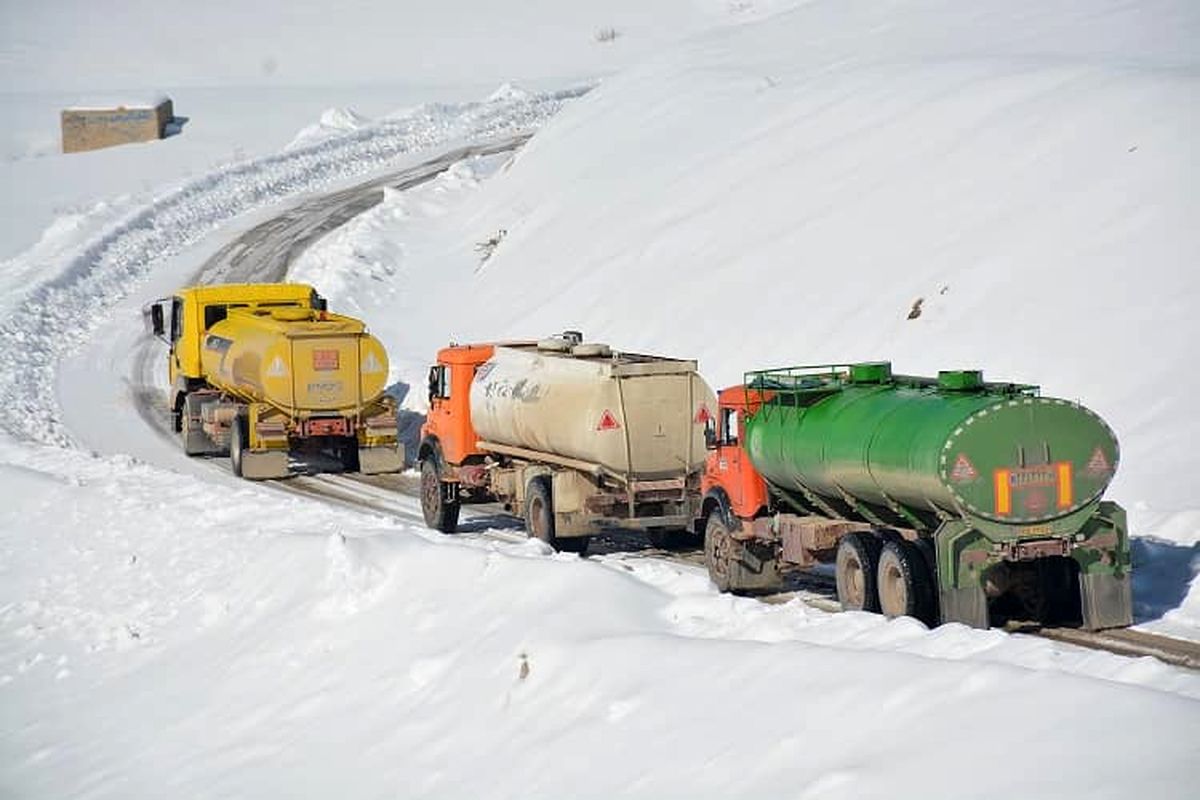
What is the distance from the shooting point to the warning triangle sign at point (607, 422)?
73.7 ft

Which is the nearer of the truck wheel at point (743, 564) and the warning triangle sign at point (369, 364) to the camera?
the truck wheel at point (743, 564)

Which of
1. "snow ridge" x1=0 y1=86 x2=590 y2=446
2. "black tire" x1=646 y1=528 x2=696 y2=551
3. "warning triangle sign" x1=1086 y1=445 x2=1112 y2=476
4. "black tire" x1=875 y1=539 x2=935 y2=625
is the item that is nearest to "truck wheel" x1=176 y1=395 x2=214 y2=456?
"snow ridge" x1=0 y1=86 x2=590 y2=446

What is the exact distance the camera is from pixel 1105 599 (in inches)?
696

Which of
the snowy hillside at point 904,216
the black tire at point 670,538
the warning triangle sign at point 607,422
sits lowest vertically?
the black tire at point 670,538

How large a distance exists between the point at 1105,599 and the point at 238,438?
1891cm

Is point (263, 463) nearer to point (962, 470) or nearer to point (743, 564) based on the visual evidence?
point (743, 564)

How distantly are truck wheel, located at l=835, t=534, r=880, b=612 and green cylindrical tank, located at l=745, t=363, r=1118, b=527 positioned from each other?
44 cm

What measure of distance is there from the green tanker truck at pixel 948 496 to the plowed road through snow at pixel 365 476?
0.70 metres

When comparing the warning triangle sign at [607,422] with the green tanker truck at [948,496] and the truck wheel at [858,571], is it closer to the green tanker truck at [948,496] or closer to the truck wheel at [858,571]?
the green tanker truck at [948,496]

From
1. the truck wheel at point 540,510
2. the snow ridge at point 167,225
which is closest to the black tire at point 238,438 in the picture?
the snow ridge at point 167,225

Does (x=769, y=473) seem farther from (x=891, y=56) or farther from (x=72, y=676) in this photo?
(x=891, y=56)

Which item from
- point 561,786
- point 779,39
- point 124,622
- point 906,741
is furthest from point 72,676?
point 779,39

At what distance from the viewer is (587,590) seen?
1916 cm

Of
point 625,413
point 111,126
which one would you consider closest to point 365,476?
point 625,413
